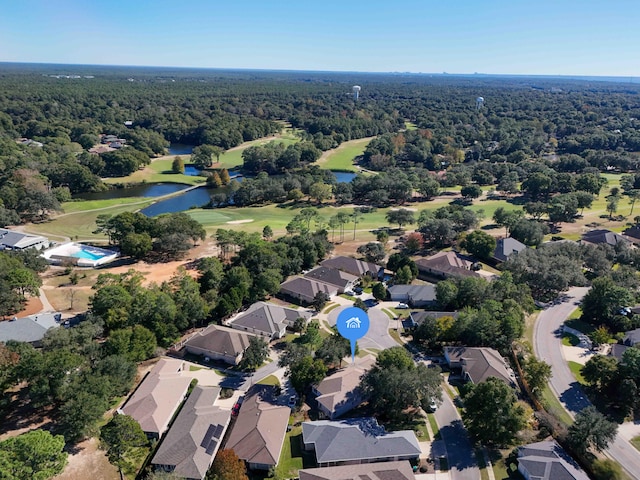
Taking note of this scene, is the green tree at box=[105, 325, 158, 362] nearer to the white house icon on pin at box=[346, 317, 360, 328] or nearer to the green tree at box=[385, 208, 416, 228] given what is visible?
the white house icon on pin at box=[346, 317, 360, 328]

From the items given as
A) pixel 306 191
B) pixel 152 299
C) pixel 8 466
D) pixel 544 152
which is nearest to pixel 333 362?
pixel 152 299

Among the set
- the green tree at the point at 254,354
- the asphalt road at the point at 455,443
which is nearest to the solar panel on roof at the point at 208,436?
the green tree at the point at 254,354

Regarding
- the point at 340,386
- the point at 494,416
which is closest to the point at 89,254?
the point at 340,386

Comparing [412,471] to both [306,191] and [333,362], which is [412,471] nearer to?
[333,362]

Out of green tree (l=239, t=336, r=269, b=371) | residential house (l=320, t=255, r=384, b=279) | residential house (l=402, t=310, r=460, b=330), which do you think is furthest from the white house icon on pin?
residential house (l=320, t=255, r=384, b=279)

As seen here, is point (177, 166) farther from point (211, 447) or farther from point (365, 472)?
point (365, 472)
